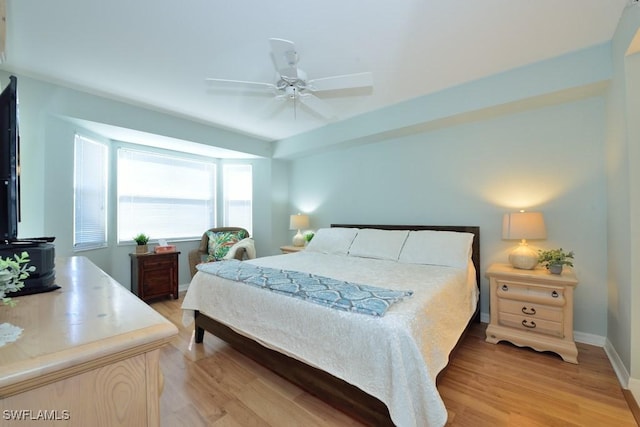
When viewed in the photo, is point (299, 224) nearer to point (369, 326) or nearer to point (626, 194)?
point (369, 326)

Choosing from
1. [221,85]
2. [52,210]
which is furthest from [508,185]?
[52,210]

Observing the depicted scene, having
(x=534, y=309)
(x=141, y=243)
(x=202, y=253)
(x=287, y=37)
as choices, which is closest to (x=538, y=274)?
(x=534, y=309)

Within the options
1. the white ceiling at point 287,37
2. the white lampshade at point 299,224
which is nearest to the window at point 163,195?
the white ceiling at point 287,37

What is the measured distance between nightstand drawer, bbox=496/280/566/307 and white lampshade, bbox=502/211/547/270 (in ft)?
0.77

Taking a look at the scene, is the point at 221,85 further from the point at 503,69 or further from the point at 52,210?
the point at 503,69

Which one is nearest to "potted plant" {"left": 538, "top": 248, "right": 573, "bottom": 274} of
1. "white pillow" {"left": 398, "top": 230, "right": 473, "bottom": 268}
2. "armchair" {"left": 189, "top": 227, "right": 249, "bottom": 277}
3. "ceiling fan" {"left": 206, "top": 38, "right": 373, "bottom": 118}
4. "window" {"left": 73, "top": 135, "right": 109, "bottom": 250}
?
"white pillow" {"left": 398, "top": 230, "right": 473, "bottom": 268}

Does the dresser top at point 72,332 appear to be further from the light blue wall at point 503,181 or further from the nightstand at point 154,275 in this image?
the light blue wall at point 503,181

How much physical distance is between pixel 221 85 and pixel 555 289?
10.6 ft

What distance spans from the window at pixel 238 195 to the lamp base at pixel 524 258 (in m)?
4.05

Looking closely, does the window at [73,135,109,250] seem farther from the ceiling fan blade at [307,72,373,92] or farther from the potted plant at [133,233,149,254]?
the ceiling fan blade at [307,72,373,92]

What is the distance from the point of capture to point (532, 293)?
2385 mm

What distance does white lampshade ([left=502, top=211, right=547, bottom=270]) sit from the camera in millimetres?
2430

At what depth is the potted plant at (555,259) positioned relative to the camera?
7.73ft

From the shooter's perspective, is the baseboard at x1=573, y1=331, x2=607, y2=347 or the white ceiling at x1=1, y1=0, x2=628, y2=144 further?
the baseboard at x1=573, y1=331, x2=607, y2=347
